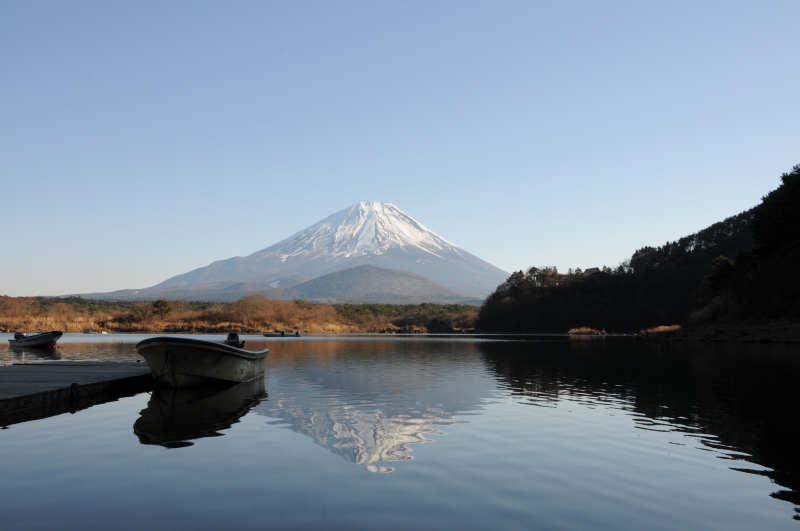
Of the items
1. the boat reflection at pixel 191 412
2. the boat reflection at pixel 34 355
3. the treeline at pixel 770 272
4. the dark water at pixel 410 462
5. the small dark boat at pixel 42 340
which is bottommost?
the boat reflection at pixel 191 412

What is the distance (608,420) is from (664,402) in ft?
13.6

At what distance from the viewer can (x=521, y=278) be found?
454ft

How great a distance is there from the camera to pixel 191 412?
16188 millimetres

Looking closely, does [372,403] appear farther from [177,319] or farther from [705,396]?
[177,319]

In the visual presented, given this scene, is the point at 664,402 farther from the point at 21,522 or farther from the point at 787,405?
the point at 21,522

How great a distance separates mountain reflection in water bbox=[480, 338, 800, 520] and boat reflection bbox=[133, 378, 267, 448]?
8770mm

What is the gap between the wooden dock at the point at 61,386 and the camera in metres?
15.2

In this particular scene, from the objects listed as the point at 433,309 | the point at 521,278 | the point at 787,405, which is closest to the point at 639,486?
the point at 787,405

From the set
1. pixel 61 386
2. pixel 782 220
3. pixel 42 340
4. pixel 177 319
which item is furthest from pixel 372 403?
pixel 177 319

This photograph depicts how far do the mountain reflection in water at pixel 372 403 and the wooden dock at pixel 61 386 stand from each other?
5.22m

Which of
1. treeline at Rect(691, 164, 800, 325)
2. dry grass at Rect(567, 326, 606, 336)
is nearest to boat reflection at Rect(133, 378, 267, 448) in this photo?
treeline at Rect(691, 164, 800, 325)

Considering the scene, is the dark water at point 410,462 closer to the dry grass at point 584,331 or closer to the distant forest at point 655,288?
the distant forest at point 655,288

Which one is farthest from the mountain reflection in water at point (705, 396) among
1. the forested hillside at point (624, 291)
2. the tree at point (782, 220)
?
the forested hillside at point (624, 291)

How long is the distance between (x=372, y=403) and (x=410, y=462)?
7.40 m
